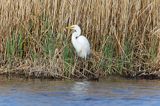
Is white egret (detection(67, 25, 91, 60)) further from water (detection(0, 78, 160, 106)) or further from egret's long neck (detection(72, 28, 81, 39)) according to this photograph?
water (detection(0, 78, 160, 106))

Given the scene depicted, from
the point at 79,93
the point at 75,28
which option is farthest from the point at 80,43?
the point at 79,93

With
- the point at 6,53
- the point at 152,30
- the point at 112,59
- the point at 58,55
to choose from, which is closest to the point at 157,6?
the point at 152,30

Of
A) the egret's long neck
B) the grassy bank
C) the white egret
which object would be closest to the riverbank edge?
the grassy bank

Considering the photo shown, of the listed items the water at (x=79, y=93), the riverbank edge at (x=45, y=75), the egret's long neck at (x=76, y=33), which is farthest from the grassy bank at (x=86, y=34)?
the water at (x=79, y=93)

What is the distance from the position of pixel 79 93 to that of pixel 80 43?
166cm

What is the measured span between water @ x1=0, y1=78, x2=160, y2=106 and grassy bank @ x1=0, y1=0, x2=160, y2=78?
31 cm

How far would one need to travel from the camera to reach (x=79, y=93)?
827 cm

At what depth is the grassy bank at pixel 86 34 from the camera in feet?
30.7

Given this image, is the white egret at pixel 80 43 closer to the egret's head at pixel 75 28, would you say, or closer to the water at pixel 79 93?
the egret's head at pixel 75 28

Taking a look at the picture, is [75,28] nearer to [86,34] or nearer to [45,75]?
[86,34]

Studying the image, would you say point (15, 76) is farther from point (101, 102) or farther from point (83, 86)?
point (101, 102)

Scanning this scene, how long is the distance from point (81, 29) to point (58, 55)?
81 centimetres

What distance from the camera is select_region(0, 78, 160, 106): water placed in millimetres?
7684

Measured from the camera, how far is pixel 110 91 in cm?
851
